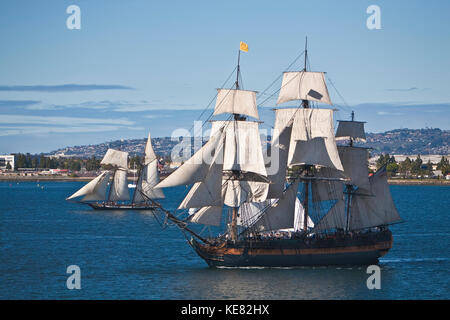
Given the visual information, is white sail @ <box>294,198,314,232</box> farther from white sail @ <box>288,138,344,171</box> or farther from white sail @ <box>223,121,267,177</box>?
white sail @ <box>223,121,267,177</box>

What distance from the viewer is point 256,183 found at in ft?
197

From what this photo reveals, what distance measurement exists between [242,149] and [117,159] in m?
60.7

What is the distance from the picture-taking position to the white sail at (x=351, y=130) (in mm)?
66812

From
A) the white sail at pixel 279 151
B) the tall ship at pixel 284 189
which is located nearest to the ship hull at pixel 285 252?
the tall ship at pixel 284 189

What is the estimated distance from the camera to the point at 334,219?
62438 mm

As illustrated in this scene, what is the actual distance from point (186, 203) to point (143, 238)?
24.0 meters

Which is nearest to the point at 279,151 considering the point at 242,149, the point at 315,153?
the point at 315,153

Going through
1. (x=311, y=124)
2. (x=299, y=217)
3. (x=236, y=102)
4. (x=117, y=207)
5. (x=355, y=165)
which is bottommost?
(x=117, y=207)

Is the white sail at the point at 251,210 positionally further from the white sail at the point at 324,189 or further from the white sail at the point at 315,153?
the white sail at the point at 324,189

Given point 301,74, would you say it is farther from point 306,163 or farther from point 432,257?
point 432,257

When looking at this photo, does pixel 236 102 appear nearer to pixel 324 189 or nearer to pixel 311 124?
pixel 311 124
